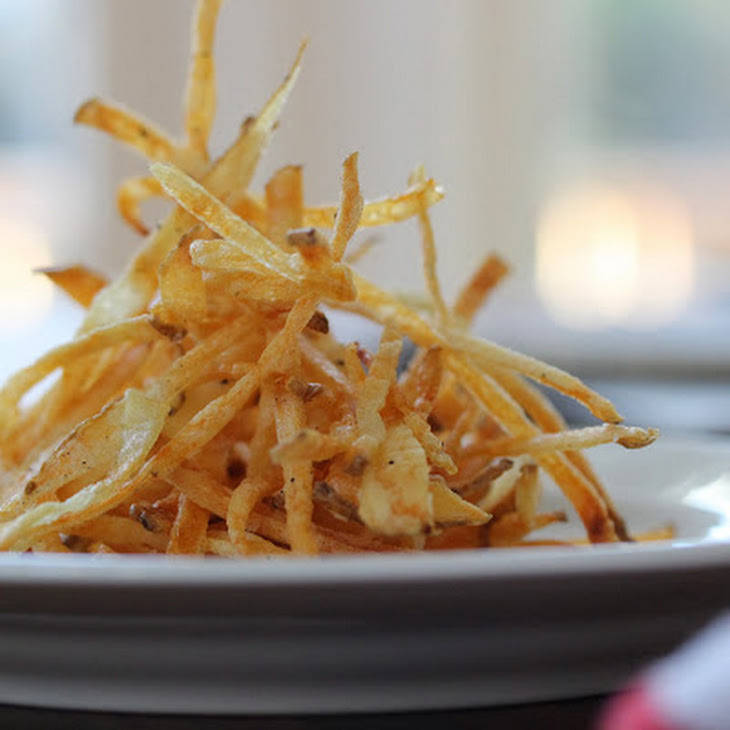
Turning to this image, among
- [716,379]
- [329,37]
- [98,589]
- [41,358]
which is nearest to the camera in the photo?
[98,589]

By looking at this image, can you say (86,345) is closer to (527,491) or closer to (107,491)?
(107,491)

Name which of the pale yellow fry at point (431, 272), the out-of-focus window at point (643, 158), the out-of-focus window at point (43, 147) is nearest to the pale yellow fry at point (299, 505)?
the pale yellow fry at point (431, 272)

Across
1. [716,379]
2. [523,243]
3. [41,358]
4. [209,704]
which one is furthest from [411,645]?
[523,243]

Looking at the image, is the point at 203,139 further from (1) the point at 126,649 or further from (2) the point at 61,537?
(1) the point at 126,649

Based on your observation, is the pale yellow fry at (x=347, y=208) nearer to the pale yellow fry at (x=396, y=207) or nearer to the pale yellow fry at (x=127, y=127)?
the pale yellow fry at (x=396, y=207)

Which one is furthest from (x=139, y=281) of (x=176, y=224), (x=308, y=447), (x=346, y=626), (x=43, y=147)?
(x=43, y=147)

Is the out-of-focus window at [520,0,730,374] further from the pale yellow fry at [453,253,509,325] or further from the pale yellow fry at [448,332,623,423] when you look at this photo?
the pale yellow fry at [448,332,623,423]

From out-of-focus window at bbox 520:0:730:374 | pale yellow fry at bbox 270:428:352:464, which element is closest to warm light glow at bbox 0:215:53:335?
out-of-focus window at bbox 520:0:730:374
